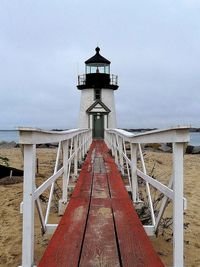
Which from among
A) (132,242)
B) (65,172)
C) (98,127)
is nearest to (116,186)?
(65,172)

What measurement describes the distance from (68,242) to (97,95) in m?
22.8

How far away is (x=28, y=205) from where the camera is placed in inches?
108

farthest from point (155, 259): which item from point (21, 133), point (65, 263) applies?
point (21, 133)

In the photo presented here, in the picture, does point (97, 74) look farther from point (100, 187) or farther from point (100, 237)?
point (100, 237)

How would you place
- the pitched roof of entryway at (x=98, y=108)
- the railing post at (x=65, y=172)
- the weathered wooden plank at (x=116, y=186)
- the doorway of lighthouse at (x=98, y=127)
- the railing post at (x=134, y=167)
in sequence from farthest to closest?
the doorway of lighthouse at (x=98, y=127) < the pitched roof of entryway at (x=98, y=108) < the railing post at (x=65, y=172) < the railing post at (x=134, y=167) < the weathered wooden plank at (x=116, y=186)

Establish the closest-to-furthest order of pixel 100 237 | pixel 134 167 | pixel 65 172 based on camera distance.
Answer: pixel 100 237, pixel 134 167, pixel 65 172

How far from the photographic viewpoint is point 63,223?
12.1ft

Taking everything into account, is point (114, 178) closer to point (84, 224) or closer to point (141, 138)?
point (141, 138)

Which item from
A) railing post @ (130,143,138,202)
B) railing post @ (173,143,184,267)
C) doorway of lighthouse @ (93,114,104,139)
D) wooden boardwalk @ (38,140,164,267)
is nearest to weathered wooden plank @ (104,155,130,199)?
wooden boardwalk @ (38,140,164,267)

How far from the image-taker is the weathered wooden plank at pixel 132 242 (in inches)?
107

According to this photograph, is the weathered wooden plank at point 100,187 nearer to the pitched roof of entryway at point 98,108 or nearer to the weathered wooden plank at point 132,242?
the weathered wooden plank at point 132,242

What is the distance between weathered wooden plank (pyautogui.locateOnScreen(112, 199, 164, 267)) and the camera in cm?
272

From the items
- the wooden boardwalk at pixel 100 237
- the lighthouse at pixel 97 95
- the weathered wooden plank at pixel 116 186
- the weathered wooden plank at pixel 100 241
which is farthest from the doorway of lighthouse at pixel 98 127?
the weathered wooden plank at pixel 100 241

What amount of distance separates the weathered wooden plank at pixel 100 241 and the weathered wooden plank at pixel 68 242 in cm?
7
